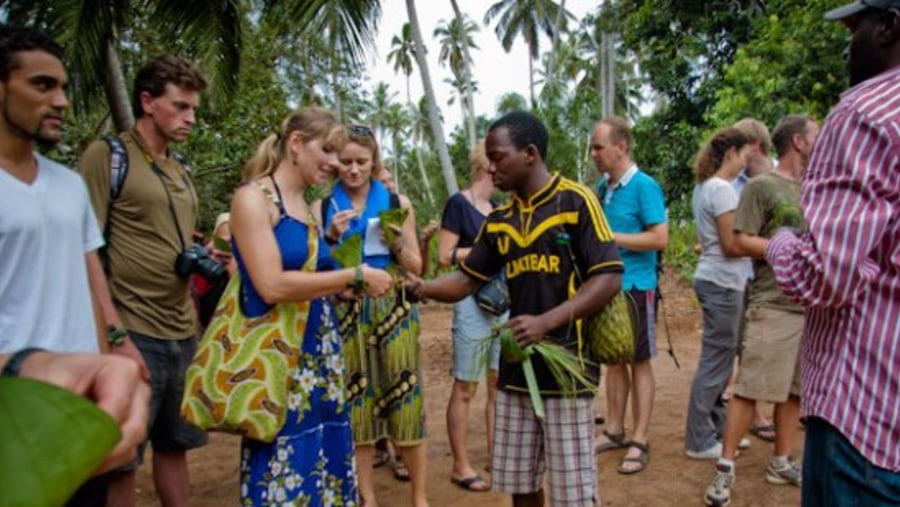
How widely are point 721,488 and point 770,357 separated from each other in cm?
78

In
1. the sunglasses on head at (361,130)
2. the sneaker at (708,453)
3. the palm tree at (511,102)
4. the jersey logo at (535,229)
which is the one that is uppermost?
the palm tree at (511,102)

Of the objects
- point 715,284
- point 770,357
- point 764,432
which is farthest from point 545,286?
point 764,432

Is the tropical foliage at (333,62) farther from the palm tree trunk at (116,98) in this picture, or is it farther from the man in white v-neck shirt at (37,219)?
the man in white v-neck shirt at (37,219)

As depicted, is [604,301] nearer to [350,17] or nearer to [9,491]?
[9,491]

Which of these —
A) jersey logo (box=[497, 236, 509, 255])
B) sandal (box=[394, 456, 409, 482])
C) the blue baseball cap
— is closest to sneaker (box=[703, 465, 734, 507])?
sandal (box=[394, 456, 409, 482])

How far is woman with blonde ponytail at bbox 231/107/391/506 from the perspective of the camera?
2643 millimetres

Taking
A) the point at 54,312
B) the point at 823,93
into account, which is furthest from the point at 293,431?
the point at 823,93

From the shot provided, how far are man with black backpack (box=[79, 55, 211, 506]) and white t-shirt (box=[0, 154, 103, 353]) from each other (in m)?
0.64

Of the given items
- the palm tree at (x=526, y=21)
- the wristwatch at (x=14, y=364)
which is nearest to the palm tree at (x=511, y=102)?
the palm tree at (x=526, y=21)

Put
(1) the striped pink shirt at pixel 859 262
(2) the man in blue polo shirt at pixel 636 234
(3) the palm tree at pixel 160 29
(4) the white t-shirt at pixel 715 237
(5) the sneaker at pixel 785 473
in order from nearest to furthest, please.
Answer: (1) the striped pink shirt at pixel 859 262
(5) the sneaker at pixel 785 473
(4) the white t-shirt at pixel 715 237
(2) the man in blue polo shirt at pixel 636 234
(3) the palm tree at pixel 160 29

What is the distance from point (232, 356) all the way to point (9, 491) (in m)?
2.10

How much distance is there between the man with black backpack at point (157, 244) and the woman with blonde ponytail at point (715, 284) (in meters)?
3.02

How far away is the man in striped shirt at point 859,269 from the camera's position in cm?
173

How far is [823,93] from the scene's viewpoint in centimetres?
1027
